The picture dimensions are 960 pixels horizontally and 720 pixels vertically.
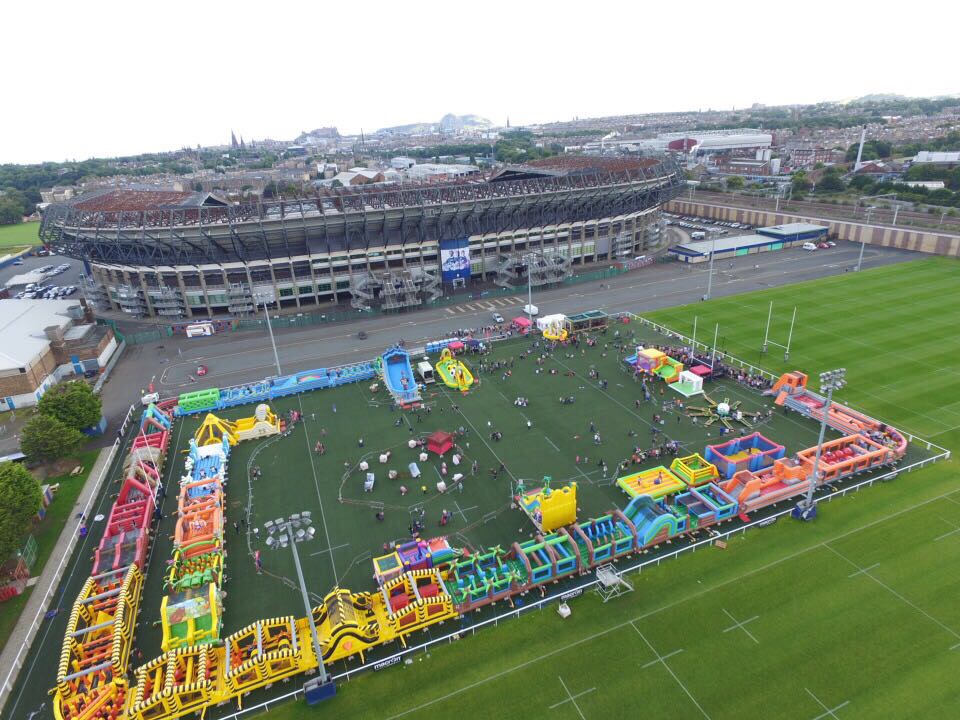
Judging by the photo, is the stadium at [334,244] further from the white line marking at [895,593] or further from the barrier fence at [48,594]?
the white line marking at [895,593]

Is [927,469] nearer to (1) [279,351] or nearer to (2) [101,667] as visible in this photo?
(2) [101,667]

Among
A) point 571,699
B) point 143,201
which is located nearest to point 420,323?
point 571,699

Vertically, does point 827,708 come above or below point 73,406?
below

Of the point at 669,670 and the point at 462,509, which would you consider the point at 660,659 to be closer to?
the point at 669,670

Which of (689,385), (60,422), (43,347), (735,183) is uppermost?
(43,347)

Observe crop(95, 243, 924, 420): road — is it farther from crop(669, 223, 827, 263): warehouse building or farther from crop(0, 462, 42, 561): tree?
crop(0, 462, 42, 561): tree

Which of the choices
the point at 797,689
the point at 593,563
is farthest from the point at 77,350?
the point at 797,689

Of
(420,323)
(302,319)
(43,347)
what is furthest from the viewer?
(302,319)
